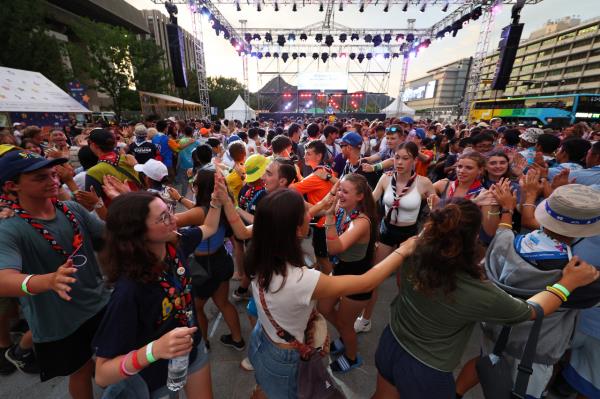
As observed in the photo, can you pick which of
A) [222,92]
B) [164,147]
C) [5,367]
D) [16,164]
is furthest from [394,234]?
[222,92]

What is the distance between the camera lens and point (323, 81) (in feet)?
104

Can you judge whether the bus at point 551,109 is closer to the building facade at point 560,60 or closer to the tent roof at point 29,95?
the building facade at point 560,60

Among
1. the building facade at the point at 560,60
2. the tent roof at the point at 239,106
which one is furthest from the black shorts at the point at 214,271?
the building facade at the point at 560,60

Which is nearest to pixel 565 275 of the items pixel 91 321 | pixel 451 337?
pixel 451 337

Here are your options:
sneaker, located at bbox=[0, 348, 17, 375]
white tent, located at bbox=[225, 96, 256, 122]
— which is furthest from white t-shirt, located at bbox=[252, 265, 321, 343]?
white tent, located at bbox=[225, 96, 256, 122]

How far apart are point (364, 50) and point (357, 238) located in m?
25.2

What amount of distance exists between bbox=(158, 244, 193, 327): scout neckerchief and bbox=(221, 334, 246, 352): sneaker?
145 centimetres

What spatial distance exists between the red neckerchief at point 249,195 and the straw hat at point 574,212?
255cm

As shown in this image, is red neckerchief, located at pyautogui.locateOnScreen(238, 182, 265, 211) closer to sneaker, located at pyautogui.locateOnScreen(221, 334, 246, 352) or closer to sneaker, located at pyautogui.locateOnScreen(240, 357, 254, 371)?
sneaker, located at pyautogui.locateOnScreen(221, 334, 246, 352)

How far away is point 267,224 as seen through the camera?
53.4 inches

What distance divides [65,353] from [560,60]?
263 feet

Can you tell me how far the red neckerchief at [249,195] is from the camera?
3.17m

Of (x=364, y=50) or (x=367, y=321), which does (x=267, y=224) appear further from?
(x=364, y=50)

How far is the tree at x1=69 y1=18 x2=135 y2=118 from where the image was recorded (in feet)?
73.8
